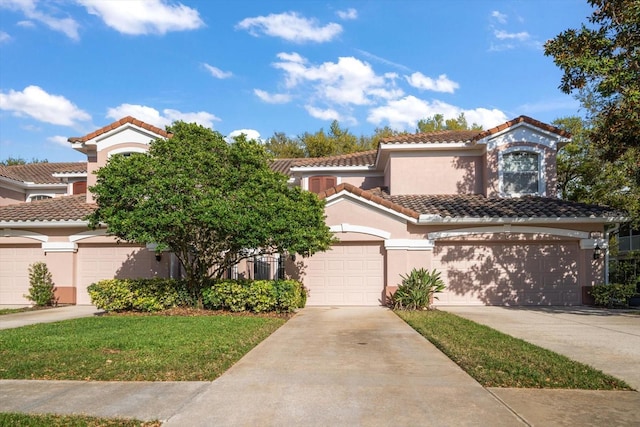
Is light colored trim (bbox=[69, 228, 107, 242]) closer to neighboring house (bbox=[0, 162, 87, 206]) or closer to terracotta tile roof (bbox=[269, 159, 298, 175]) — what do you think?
neighboring house (bbox=[0, 162, 87, 206])

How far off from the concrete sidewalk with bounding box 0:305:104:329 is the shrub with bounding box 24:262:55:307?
0.61 meters

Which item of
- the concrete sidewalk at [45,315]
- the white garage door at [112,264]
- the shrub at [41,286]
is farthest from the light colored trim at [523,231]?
the shrub at [41,286]

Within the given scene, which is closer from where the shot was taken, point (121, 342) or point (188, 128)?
point (121, 342)

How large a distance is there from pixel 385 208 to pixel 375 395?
10.6 meters

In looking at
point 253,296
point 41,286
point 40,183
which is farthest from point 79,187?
point 253,296

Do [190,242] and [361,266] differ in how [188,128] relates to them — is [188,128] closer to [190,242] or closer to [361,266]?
[190,242]

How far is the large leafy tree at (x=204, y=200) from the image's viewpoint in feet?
40.4

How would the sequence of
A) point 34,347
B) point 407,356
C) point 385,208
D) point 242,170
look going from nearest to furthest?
point 407,356
point 34,347
point 242,170
point 385,208

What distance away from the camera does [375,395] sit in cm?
577

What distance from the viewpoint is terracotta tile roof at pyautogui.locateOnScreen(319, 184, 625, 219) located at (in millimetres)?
15984

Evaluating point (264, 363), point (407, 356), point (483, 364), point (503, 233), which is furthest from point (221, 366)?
point (503, 233)

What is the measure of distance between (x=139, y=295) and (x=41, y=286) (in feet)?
17.2

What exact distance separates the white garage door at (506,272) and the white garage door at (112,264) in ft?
32.5

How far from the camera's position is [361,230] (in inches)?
632
